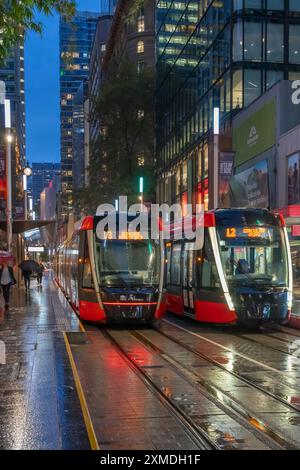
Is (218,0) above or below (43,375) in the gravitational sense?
above

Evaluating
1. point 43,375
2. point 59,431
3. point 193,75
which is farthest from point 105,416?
point 193,75

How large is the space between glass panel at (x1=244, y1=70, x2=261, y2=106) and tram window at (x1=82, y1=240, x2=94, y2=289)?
2191cm

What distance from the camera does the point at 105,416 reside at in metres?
7.39

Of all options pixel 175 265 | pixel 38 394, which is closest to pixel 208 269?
pixel 175 265

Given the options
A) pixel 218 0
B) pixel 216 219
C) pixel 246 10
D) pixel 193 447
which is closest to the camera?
pixel 193 447

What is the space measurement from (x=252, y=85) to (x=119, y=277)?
74.3 ft

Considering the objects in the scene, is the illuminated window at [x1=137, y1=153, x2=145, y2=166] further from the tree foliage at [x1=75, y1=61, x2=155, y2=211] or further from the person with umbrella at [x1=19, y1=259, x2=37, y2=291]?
the person with umbrella at [x1=19, y1=259, x2=37, y2=291]

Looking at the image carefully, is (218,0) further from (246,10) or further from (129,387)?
(129,387)

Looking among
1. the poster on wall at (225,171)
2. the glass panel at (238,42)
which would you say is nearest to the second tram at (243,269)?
the poster on wall at (225,171)

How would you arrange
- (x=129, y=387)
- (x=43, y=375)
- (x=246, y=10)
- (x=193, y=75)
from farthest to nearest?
(x=193, y=75), (x=246, y=10), (x=43, y=375), (x=129, y=387)

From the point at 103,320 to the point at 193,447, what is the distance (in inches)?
Answer: 425

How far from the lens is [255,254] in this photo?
53.7 ft

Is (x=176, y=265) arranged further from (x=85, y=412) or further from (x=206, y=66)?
(x=206, y=66)

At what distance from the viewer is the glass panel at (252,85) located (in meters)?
35.9
